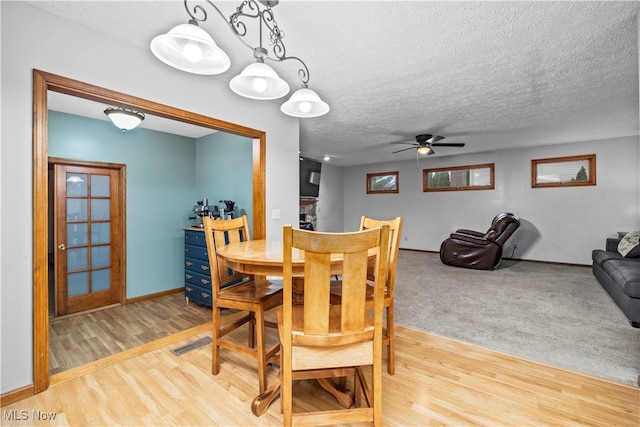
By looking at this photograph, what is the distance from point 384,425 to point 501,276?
14.0 feet

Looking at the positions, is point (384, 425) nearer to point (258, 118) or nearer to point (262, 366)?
point (262, 366)

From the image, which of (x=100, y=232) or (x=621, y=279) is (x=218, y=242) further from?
(x=621, y=279)

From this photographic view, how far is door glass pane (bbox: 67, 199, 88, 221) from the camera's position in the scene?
3.49 metres

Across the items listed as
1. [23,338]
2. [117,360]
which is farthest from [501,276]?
[23,338]

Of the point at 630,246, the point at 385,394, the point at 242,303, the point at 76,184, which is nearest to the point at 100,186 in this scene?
the point at 76,184

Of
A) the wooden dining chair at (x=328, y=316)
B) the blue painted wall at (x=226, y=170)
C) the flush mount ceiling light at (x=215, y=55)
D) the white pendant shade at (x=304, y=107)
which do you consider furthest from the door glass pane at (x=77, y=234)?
the wooden dining chair at (x=328, y=316)

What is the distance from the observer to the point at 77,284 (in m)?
3.55

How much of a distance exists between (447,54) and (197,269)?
3.54 metres

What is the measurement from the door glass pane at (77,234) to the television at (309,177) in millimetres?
3645

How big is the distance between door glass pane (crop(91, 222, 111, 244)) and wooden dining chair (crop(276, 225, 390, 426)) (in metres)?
3.58

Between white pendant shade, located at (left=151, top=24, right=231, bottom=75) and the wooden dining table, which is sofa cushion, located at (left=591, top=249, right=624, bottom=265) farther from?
white pendant shade, located at (left=151, top=24, right=231, bottom=75)

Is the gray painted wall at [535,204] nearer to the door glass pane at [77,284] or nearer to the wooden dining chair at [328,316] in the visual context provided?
the wooden dining chair at [328,316]

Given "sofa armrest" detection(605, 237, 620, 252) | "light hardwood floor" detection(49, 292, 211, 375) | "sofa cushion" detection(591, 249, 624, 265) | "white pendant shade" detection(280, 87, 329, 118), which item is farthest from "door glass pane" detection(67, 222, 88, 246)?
"sofa armrest" detection(605, 237, 620, 252)

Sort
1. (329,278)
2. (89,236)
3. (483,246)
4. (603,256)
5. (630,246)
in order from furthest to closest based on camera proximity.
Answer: (483,246)
(603,256)
(630,246)
(89,236)
(329,278)
